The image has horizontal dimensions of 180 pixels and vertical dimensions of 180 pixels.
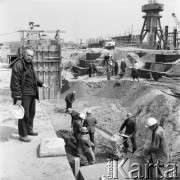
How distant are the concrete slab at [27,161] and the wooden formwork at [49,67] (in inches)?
474

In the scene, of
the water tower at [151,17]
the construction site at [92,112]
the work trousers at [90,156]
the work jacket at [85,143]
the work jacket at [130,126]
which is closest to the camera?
the construction site at [92,112]

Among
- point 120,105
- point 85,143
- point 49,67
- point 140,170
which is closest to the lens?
point 140,170

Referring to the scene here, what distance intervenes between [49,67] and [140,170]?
1281 cm

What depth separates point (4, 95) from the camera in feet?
27.9

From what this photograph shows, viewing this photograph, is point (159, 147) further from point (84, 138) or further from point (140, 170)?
point (84, 138)

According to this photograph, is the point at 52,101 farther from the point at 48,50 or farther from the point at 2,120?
the point at 2,120

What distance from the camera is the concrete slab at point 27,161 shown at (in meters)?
3.35

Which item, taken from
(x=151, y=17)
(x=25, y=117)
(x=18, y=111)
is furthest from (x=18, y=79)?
(x=151, y=17)

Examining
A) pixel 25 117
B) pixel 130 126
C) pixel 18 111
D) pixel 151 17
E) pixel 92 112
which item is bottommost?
pixel 92 112

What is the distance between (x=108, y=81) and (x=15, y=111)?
14285mm

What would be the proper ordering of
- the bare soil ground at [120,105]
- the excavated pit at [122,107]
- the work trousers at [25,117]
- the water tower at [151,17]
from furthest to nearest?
the water tower at [151,17]
the bare soil ground at [120,105]
the excavated pit at [122,107]
the work trousers at [25,117]

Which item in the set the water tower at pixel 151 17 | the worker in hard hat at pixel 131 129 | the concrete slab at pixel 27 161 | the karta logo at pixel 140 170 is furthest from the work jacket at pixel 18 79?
the water tower at pixel 151 17

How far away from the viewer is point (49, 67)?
17016 mm

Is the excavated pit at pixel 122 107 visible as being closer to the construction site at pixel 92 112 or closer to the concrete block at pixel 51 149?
the construction site at pixel 92 112
